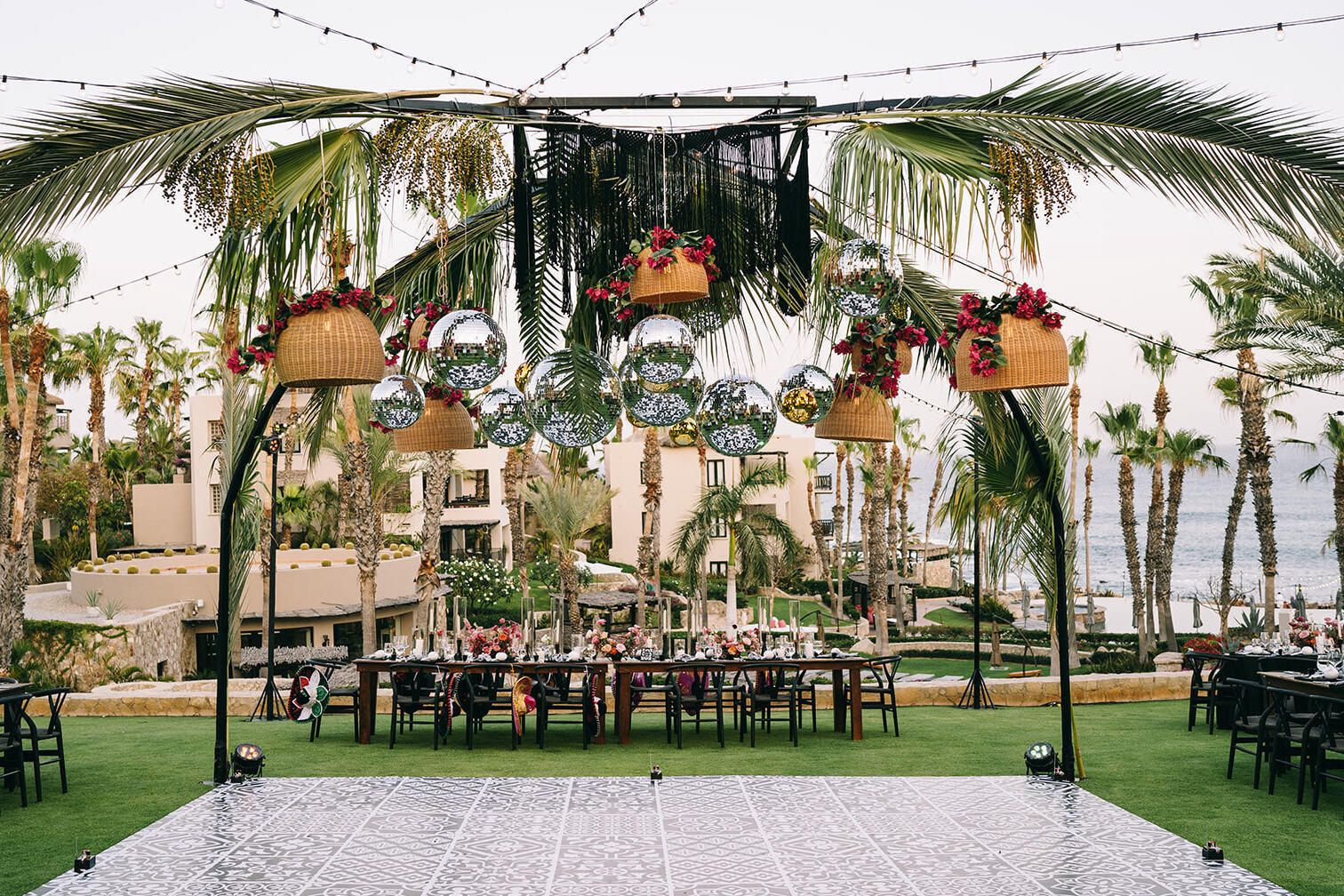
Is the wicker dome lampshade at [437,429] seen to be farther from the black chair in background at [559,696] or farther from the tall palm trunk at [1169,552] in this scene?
the tall palm trunk at [1169,552]

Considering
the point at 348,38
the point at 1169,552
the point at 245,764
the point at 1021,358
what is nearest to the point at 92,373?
the point at 1169,552

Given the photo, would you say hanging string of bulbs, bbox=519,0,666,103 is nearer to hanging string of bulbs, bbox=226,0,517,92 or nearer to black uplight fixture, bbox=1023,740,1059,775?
hanging string of bulbs, bbox=226,0,517,92

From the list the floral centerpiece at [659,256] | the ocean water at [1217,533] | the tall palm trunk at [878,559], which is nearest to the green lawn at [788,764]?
the floral centerpiece at [659,256]

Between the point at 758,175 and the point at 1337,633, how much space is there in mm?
9337

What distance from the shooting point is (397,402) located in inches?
249

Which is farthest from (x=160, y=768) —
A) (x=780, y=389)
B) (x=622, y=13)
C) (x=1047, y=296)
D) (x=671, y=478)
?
(x=671, y=478)

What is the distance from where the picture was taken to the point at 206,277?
6430 mm

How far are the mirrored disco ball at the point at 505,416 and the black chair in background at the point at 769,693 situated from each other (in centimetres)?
384

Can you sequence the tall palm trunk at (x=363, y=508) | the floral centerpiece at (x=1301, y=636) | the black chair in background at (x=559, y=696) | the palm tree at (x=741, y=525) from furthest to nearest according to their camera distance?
the palm tree at (x=741, y=525) → the tall palm trunk at (x=363, y=508) → the floral centerpiece at (x=1301, y=636) → the black chair in background at (x=559, y=696)

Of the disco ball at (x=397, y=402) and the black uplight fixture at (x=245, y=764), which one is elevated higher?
the disco ball at (x=397, y=402)

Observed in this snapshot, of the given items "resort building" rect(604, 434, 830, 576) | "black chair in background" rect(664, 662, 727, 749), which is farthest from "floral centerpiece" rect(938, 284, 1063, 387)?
"resort building" rect(604, 434, 830, 576)

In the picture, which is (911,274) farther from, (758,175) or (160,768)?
(160,768)

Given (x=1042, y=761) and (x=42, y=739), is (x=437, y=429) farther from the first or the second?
(x=1042, y=761)

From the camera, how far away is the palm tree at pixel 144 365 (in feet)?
151
